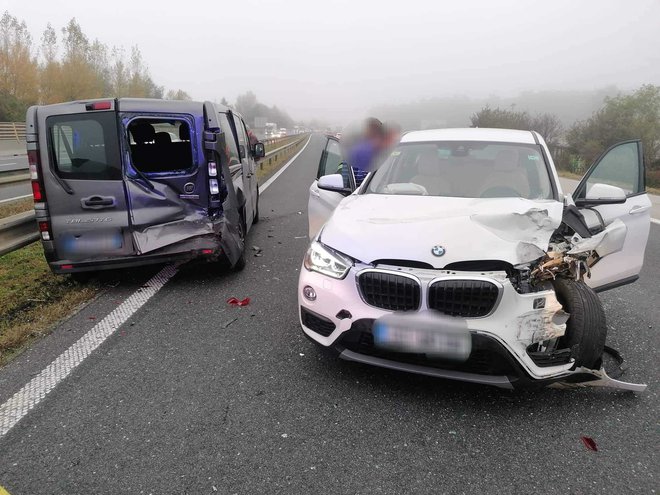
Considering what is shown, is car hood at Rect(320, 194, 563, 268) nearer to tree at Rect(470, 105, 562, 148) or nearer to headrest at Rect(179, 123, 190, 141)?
headrest at Rect(179, 123, 190, 141)

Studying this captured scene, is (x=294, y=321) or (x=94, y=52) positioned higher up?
(x=94, y=52)

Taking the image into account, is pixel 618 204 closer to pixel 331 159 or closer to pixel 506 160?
pixel 506 160

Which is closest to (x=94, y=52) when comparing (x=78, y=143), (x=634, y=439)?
(x=78, y=143)

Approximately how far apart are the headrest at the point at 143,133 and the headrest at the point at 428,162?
2941 mm

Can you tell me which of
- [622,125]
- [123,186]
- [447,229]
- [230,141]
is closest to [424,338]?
[447,229]

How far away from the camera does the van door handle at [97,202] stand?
4348 mm

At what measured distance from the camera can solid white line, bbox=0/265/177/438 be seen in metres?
2.64

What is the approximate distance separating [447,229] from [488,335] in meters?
0.72

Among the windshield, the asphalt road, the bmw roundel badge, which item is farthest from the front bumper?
the windshield

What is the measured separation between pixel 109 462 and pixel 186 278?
2952mm

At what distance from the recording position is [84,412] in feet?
8.64

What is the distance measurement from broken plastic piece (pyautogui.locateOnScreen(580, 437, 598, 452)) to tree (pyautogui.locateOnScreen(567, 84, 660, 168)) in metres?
34.7

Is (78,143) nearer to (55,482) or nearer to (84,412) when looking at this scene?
(84,412)

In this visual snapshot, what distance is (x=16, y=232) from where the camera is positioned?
15.5ft
